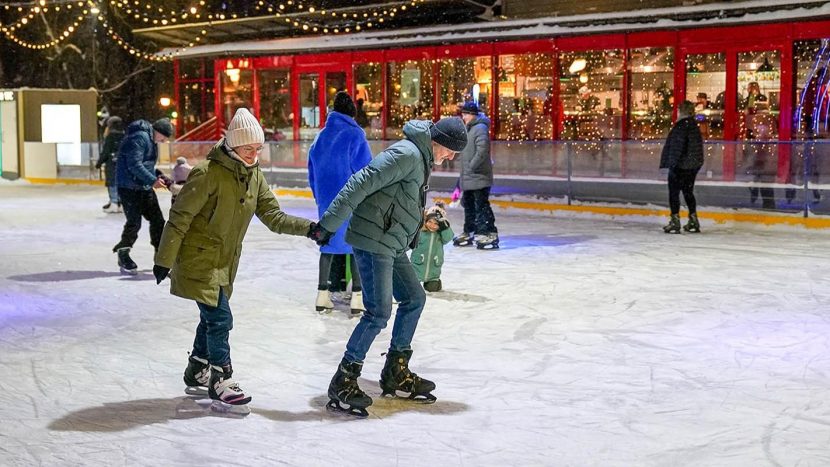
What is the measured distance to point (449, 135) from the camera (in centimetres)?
493

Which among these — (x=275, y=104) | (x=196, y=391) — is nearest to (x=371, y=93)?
(x=275, y=104)

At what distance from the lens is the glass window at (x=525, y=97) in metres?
19.7

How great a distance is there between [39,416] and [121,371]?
37.0 inches

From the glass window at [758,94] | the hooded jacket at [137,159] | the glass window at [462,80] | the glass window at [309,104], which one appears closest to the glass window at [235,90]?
the glass window at [309,104]

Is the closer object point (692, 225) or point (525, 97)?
point (692, 225)

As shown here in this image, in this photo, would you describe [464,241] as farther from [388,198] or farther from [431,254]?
[388,198]

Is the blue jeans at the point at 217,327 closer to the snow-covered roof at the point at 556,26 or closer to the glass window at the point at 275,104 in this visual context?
the snow-covered roof at the point at 556,26

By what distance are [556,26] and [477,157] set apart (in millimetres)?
9198

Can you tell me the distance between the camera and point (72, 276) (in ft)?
31.1

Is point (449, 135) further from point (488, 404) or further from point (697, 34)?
point (697, 34)

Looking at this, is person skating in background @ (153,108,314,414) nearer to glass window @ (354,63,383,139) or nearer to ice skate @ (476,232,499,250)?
ice skate @ (476,232,499,250)

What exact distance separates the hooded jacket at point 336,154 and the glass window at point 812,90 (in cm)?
1144

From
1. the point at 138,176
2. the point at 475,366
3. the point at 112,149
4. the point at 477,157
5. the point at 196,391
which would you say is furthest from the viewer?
the point at 112,149

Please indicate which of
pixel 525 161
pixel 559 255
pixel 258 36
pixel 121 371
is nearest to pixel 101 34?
pixel 258 36
